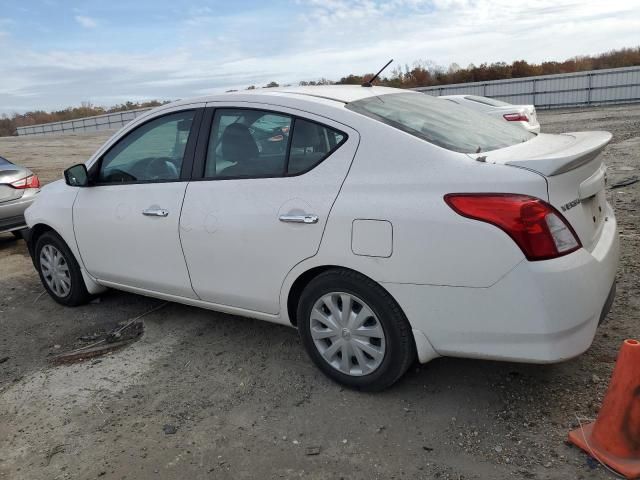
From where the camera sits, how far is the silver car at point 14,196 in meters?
6.88

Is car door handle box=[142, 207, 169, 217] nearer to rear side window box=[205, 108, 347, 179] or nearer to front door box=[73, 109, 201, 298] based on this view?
front door box=[73, 109, 201, 298]

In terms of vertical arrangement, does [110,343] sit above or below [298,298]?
below

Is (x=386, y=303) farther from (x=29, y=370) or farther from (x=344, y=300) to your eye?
(x=29, y=370)

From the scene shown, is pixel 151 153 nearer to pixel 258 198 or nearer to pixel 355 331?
pixel 258 198

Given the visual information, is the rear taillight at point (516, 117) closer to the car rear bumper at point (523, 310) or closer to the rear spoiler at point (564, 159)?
the rear spoiler at point (564, 159)

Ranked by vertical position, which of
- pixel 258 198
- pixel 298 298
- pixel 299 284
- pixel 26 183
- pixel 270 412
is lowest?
pixel 270 412

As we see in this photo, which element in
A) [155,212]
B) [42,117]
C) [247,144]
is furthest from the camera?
[42,117]

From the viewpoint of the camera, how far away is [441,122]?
3182 millimetres

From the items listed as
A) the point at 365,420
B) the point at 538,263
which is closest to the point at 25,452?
the point at 365,420

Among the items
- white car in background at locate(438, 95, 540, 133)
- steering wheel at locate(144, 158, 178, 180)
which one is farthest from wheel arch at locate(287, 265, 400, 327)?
white car in background at locate(438, 95, 540, 133)

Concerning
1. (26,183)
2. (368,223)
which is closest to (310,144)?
(368,223)

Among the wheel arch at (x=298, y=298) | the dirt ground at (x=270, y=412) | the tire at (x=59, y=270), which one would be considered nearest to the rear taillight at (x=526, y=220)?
the wheel arch at (x=298, y=298)

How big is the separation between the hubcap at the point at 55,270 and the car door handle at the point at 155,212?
1.37 meters

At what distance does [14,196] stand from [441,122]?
19.5 feet
